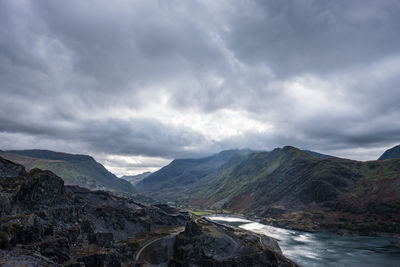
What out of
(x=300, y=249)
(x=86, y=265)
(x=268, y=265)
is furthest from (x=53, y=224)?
(x=300, y=249)

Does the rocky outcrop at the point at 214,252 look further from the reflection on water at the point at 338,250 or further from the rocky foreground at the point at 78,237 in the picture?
the reflection on water at the point at 338,250

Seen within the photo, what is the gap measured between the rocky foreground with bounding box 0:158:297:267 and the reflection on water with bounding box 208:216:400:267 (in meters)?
44.3

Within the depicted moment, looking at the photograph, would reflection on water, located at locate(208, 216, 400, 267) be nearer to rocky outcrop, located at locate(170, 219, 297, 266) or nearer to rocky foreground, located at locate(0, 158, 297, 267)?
rocky outcrop, located at locate(170, 219, 297, 266)

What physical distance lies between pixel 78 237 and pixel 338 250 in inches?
5558

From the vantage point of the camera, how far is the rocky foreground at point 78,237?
5738 centimetres

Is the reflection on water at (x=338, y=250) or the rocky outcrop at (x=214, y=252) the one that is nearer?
the rocky outcrop at (x=214, y=252)

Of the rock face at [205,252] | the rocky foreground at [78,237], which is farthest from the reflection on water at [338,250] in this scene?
the rocky foreground at [78,237]

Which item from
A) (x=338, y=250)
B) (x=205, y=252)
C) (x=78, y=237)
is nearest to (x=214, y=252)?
(x=205, y=252)

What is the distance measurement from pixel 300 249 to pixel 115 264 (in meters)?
118

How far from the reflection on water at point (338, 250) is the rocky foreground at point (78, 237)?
44.3 meters

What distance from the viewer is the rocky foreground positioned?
57375mm

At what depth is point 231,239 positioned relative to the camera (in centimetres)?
10131

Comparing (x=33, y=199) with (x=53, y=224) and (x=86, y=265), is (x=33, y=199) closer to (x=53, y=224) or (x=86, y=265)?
(x=53, y=224)

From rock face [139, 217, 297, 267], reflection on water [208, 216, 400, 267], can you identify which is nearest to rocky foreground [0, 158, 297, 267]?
rock face [139, 217, 297, 267]
